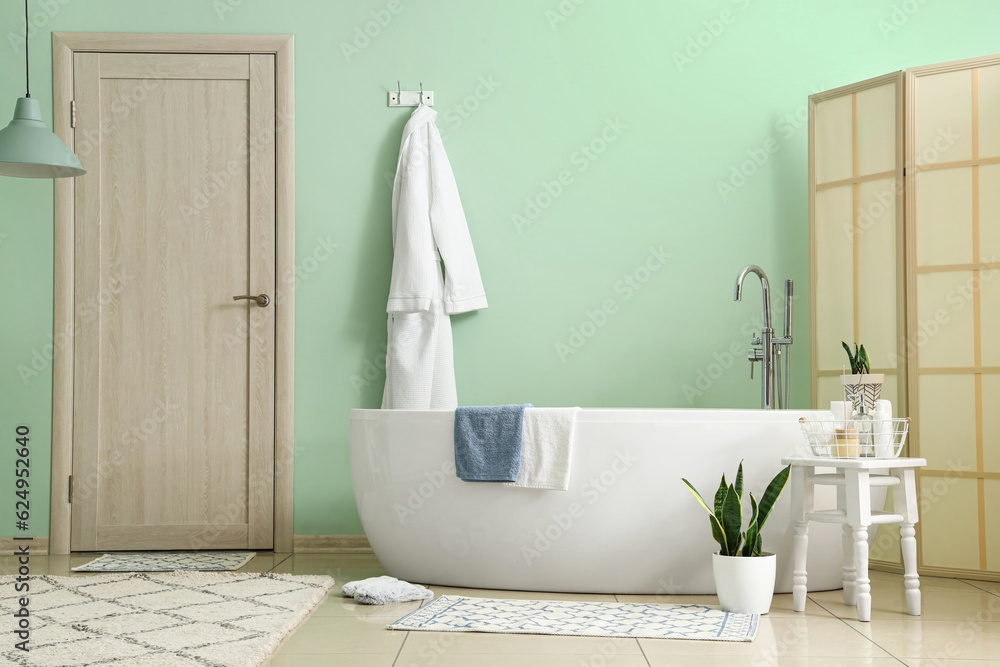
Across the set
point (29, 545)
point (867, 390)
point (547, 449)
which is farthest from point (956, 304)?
point (29, 545)

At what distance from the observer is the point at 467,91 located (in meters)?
3.25

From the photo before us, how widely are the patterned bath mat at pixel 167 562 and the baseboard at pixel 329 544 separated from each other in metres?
0.18

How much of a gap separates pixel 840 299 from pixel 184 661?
240cm

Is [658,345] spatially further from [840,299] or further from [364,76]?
[364,76]

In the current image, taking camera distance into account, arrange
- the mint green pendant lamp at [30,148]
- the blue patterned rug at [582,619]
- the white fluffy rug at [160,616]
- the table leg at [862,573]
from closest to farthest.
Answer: the white fluffy rug at [160,616], the blue patterned rug at [582,619], the table leg at [862,573], the mint green pendant lamp at [30,148]

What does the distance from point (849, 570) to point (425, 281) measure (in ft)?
5.49

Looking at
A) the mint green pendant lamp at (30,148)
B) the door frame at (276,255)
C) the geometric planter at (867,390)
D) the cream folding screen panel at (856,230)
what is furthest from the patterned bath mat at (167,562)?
the cream folding screen panel at (856,230)

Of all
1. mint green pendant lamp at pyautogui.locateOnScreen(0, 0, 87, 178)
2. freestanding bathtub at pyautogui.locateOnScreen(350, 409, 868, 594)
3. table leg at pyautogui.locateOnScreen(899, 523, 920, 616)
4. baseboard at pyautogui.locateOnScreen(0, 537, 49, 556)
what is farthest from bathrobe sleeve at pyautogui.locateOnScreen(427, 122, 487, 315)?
baseboard at pyautogui.locateOnScreen(0, 537, 49, 556)

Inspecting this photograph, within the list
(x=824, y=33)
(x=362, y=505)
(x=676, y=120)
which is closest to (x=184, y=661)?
(x=362, y=505)

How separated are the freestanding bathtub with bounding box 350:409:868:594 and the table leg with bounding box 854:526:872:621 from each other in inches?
10.1

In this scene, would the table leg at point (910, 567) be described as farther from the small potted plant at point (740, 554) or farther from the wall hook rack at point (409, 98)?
the wall hook rack at point (409, 98)

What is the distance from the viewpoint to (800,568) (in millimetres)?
2193

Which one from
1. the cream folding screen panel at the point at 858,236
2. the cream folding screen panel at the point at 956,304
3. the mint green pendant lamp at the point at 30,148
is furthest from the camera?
the cream folding screen panel at the point at 858,236

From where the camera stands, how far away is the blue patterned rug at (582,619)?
1.92 metres
